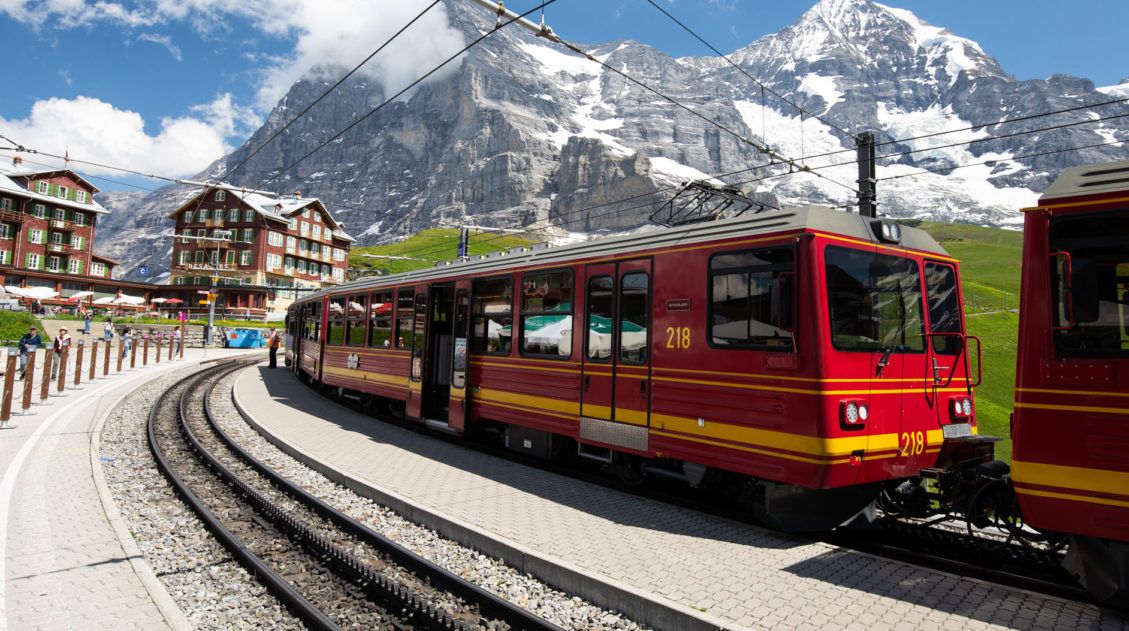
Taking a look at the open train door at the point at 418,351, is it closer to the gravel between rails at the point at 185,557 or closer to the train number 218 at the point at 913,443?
the gravel between rails at the point at 185,557

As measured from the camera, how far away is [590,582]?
540 centimetres

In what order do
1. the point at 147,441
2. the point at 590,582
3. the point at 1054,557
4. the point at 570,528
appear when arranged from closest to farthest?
the point at 590,582 → the point at 1054,557 → the point at 570,528 → the point at 147,441

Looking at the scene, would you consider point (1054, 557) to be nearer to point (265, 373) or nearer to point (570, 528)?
point (570, 528)

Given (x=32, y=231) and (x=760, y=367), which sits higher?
(x=32, y=231)

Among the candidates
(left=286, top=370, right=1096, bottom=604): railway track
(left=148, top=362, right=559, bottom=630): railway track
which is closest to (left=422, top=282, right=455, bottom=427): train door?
(left=148, top=362, right=559, bottom=630): railway track

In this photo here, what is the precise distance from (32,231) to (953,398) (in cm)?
8561

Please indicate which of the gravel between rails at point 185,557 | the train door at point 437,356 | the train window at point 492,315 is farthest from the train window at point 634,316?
the train door at point 437,356

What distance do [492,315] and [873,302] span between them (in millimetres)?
6286

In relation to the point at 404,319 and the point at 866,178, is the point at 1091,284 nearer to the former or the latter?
the point at 866,178

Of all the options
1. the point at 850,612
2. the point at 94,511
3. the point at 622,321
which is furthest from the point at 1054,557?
the point at 94,511

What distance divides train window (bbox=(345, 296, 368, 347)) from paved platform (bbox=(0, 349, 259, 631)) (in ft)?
20.4

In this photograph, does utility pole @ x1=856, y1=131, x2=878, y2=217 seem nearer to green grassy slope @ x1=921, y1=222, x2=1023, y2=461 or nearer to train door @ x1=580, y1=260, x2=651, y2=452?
green grassy slope @ x1=921, y1=222, x2=1023, y2=461

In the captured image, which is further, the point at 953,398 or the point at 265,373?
the point at 265,373

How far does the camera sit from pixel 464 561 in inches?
253
